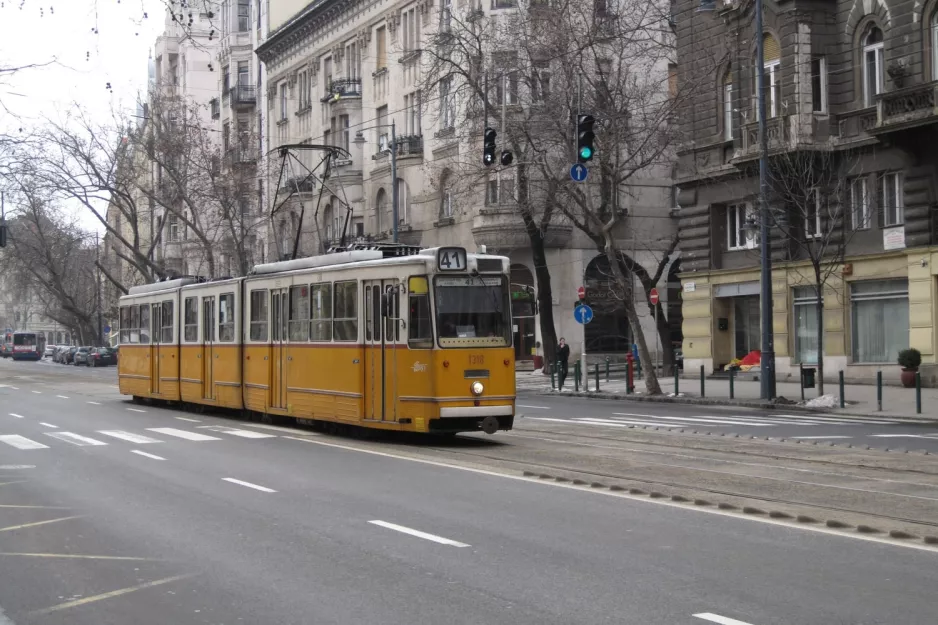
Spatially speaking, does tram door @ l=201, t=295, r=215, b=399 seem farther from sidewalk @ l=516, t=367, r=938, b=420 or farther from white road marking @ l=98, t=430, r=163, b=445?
sidewalk @ l=516, t=367, r=938, b=420

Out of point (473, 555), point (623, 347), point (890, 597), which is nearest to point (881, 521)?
point (890, 597)

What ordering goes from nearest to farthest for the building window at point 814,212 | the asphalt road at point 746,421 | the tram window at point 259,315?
the asphalt road at point 746,421 → the tram window at point 259,315 → the building window at point 814,212

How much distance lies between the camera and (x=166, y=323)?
97.7 feet

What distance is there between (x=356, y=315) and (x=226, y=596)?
11.9 meters

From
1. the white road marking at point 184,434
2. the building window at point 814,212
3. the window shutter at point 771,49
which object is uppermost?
the window shutter at point 771,49

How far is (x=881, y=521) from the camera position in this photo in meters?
10.4

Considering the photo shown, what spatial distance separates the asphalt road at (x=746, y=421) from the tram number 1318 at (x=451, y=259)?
5.83 metres

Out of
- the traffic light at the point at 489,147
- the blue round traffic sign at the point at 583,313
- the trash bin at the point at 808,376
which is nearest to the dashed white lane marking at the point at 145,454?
the traffic light at the point at 489,147

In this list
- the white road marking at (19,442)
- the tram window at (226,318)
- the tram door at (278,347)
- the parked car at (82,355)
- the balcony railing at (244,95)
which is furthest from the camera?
the parked car at (82,355)

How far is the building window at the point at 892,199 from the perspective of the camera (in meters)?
32.8

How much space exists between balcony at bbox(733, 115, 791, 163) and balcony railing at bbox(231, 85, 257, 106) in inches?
1767

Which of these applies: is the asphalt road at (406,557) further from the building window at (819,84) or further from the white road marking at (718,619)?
the building window at (819,84)

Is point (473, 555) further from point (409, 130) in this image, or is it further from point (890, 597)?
point (409, 130)

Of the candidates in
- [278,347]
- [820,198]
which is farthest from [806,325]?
[278,347]
